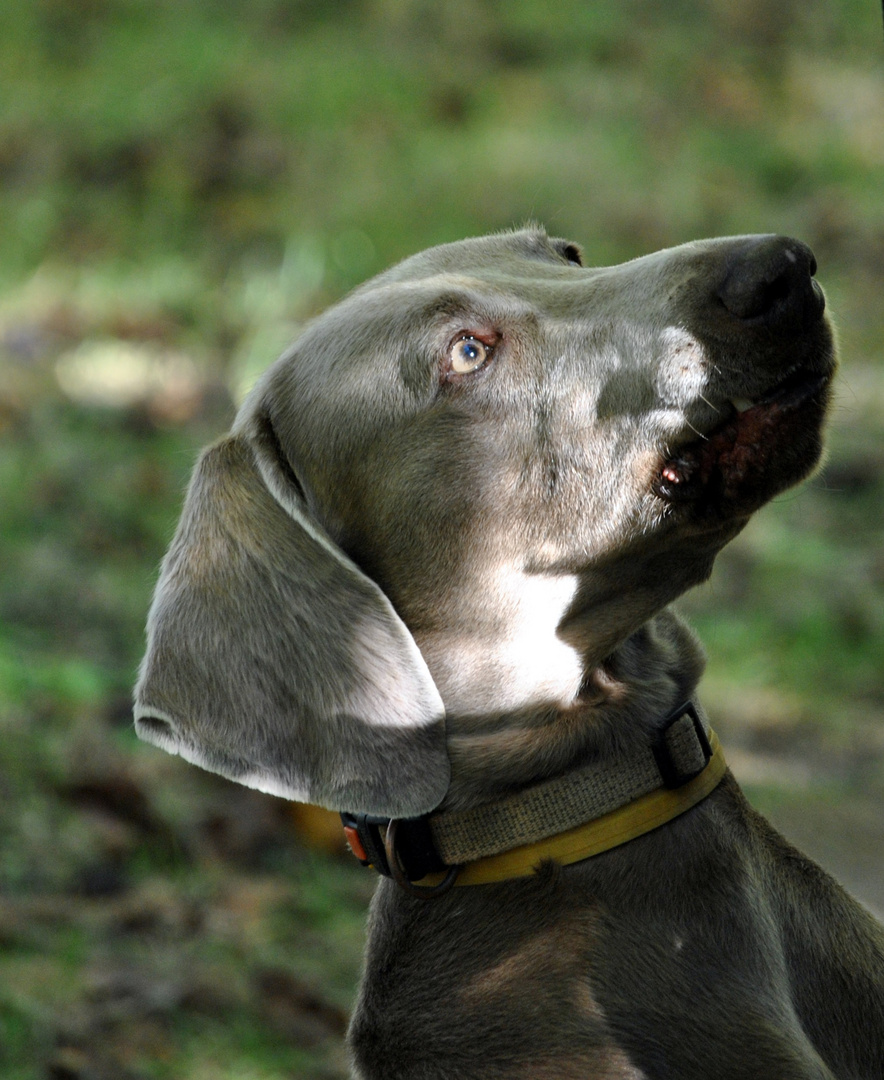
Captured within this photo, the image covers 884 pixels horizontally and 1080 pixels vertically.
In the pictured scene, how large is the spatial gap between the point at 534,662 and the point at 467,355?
561 mm

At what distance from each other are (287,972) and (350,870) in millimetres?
605

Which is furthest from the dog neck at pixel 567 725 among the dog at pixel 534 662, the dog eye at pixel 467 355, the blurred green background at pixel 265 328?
the blurred green background at pixel 265 328

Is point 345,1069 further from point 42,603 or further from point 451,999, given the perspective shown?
point 42,603

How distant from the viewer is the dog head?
231cm

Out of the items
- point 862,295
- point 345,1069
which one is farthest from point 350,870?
point 862,295

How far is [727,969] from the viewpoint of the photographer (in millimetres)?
2230

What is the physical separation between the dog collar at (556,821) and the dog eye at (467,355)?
2.33 feet

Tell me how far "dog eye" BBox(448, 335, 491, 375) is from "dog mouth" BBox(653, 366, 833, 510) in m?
0.46

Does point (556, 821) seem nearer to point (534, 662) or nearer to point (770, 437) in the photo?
point (534, 662)

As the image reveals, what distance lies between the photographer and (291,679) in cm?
243

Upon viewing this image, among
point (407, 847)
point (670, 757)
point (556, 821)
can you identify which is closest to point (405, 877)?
point (407, 847)

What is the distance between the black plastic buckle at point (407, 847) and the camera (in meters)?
2.40

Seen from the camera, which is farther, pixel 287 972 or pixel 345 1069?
pixel 287 972

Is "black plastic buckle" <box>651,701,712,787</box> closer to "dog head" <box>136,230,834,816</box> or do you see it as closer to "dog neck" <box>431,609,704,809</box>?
"dog neck" <box>431,609,704,809</box>
